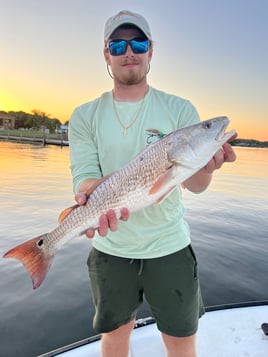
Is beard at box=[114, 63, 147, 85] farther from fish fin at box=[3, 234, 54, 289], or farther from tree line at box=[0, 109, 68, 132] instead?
tree line at box=[0, 109, 68, 132]

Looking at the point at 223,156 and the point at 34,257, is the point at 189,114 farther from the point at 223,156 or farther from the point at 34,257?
the point at 34,257

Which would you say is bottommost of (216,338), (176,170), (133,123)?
(216,338)

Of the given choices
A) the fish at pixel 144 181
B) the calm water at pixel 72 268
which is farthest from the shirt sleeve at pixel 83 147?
the calm water at pixel 72 268

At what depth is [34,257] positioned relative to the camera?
220cm

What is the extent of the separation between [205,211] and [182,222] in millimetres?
10070

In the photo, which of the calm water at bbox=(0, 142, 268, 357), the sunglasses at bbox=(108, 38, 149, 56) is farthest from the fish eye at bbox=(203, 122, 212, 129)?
the calm water at bbox=(0, 142, 268, 357)

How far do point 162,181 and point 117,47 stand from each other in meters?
1.09

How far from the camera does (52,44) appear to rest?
20000 millimetres

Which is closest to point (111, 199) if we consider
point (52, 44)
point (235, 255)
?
point (235, 255)

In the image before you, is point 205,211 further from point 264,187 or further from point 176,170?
point 176,170

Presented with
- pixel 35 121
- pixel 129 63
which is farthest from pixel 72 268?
pixel 35 121

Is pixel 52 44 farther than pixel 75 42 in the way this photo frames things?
Yes

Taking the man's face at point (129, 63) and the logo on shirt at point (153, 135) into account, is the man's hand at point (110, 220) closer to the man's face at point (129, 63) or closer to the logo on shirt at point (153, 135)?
the logo on shirt at point (153, 135)

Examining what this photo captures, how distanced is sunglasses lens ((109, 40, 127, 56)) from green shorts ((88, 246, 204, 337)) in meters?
1.53
